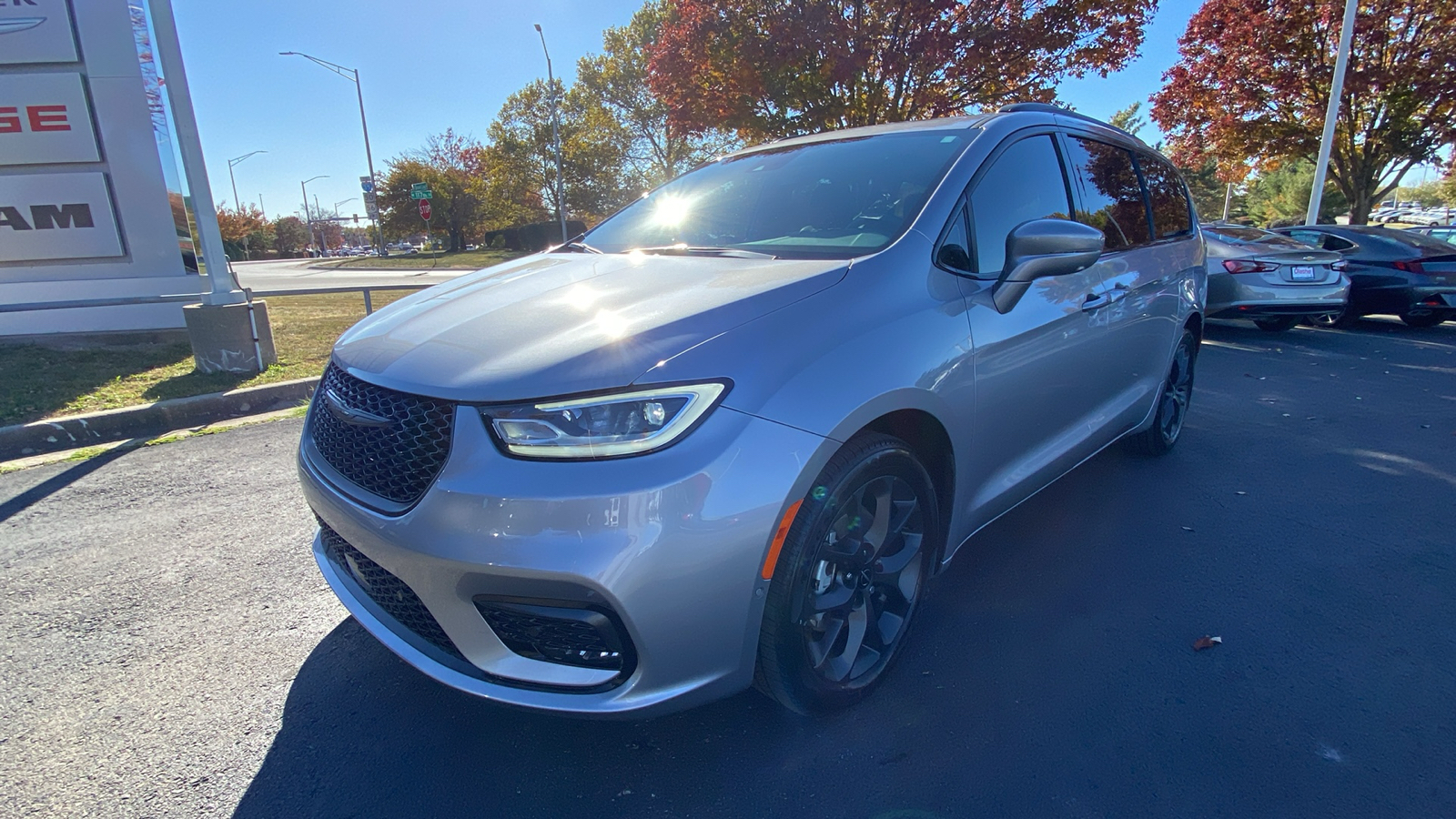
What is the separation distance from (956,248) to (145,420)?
562cm

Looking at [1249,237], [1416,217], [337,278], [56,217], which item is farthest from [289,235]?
[1416,217]

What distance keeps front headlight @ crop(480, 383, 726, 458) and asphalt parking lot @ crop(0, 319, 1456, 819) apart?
946mm

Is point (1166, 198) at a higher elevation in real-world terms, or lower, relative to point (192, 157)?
lower

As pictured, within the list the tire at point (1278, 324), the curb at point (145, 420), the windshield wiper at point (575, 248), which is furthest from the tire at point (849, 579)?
the tire at point (1278, 324)

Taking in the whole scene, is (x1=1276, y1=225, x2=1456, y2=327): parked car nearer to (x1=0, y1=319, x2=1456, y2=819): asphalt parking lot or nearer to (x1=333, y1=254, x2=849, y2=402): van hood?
(x1=0, y1=319, x2=1456, y2=819): asphalt parking lot

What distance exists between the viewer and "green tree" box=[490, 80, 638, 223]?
3841cm

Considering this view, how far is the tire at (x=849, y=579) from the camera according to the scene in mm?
1861

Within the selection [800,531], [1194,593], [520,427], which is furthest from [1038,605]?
[520,427]

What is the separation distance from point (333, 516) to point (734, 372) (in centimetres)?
119

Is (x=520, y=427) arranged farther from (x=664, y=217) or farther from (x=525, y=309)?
(x=664, y=217)

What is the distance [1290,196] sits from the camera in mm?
37531

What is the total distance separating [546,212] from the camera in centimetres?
4800

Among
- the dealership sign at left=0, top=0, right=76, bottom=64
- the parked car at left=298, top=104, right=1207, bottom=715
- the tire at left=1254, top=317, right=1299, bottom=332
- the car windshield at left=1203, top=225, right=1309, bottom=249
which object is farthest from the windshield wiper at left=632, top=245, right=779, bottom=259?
the tire at left=1254, top=317, right=1299, bottom=332

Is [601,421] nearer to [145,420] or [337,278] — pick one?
[145,420]
